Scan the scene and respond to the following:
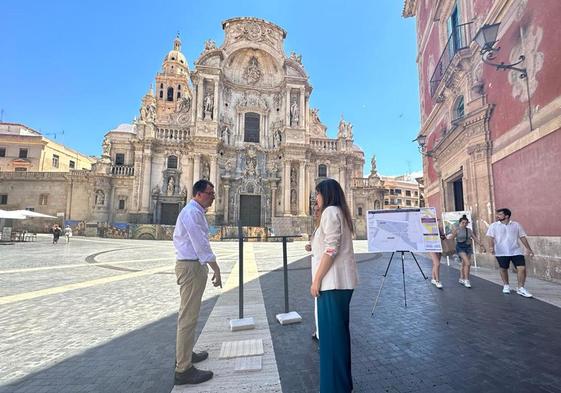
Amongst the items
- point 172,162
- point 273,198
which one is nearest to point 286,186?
point 273,198

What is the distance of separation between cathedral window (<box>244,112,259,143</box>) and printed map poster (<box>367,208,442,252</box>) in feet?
89.3

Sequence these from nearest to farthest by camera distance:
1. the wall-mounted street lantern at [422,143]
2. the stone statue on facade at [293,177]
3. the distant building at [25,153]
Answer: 1. the wall-mounted street lantern at [422,143]
2. the stone statue on facade at [293,177]
3. the distant building at [25,153]

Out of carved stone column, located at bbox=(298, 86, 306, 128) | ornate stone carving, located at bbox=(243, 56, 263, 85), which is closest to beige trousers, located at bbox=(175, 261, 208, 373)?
carved stone column, located at bbox=(298, 86, 306, 128)

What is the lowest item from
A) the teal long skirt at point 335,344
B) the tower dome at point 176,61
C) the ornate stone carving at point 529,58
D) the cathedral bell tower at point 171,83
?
the teal long skirt at point 335,344

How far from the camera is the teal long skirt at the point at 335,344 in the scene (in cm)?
202

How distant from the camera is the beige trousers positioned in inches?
98.2

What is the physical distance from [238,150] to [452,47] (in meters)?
21.7

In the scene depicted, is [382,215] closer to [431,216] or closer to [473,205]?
[431,216]

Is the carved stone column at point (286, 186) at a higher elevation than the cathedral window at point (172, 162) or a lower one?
lower

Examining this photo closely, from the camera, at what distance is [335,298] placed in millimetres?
2096

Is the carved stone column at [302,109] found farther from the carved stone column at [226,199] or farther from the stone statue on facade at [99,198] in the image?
the stone statue on facade at [99,198]

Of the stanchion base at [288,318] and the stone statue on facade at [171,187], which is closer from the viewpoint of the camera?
the stanchion base at [288,318]

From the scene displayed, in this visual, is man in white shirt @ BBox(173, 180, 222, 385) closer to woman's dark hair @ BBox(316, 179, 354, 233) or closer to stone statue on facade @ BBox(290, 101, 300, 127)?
woman's dark hair @ BBox(316, 179, 354, 233)

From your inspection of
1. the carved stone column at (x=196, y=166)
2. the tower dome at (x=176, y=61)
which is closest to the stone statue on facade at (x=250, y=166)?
the carved stone column at (x=196, y=166)
